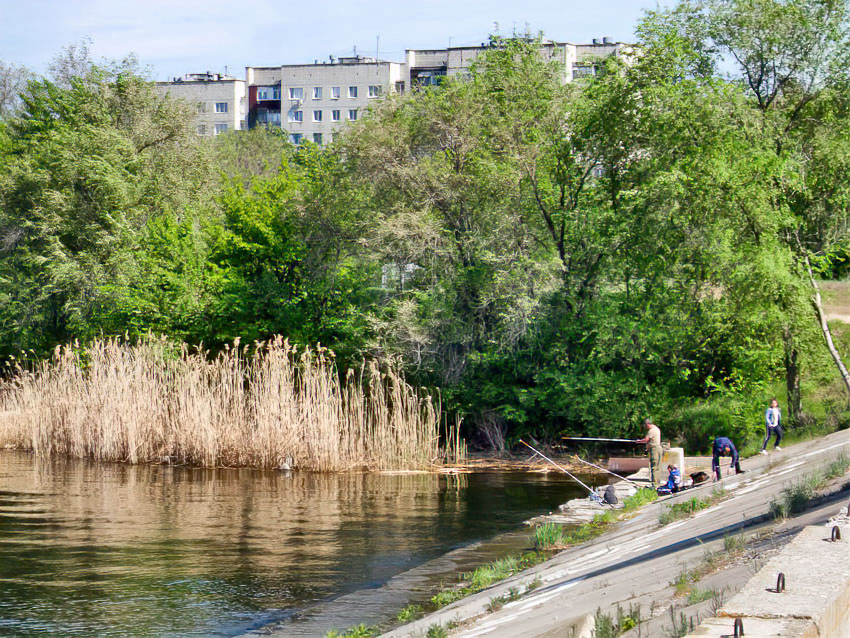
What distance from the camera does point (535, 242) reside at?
31.0 m

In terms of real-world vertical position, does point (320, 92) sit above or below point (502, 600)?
above

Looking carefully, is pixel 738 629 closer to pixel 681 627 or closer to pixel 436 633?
pixel 681 627

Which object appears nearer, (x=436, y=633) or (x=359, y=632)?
(x=436, y=633)

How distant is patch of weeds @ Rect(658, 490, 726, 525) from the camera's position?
14328 millimetres

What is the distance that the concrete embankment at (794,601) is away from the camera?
4.99 m

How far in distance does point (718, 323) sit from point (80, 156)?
27.2m

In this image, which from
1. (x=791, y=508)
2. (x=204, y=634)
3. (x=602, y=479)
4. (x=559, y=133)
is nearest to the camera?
(x=791, y=508)

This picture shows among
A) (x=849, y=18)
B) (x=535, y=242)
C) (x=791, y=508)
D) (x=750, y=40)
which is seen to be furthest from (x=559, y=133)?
(x=791, y=508)

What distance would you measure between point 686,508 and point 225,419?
47.7 feet

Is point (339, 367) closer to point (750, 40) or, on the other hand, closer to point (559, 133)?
point (559, 133)

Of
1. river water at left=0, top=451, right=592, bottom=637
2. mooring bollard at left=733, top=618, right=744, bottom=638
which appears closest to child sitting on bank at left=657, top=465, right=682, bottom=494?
river water at left=0, top=451, right=592, bottom=637

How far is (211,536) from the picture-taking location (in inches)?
703

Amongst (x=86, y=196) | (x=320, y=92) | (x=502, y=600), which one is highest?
(x=320, y=92)

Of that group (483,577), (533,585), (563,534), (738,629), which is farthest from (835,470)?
(738,629)
